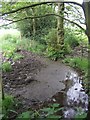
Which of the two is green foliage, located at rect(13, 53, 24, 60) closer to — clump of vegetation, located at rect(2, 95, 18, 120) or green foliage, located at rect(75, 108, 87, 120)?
clump of vegetation, located at rect(2, 95, 18, 120)

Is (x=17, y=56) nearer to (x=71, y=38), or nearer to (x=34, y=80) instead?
(x=34, y=80)

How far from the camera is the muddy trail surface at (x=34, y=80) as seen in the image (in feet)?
5.65

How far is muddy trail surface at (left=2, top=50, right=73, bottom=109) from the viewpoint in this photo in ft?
5.65

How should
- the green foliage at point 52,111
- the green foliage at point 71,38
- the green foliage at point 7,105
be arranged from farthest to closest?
the green foliage at point 71,38 → the green foliage at point 7,105 → the green foliage at point 52,111

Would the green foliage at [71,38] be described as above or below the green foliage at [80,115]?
above

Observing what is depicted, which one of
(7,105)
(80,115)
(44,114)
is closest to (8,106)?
(7,105)

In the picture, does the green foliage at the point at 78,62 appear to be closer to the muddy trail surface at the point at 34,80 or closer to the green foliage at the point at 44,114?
the muddy trail surface at the point at 34,80

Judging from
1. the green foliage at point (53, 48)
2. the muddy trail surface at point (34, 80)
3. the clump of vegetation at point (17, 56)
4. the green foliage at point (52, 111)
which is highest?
the green foliage at point (53, 48)

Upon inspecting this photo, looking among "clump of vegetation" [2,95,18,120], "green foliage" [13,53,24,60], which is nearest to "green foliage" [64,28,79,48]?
"green foliage" [13,53,24,60]

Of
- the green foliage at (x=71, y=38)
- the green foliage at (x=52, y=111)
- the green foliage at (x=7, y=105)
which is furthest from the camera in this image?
the green foliage at (x=71, y=38)

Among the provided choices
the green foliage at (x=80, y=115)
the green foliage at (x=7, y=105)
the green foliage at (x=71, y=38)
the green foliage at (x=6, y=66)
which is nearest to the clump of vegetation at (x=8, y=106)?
the green foliage at (x=7, y=105)

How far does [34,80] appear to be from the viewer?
1.79m

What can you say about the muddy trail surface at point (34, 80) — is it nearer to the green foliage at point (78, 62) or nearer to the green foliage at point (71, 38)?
the green foliage at point (78, 62)

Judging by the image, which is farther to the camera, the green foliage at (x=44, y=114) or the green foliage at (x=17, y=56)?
the green foliage at (x=17, y=56)
